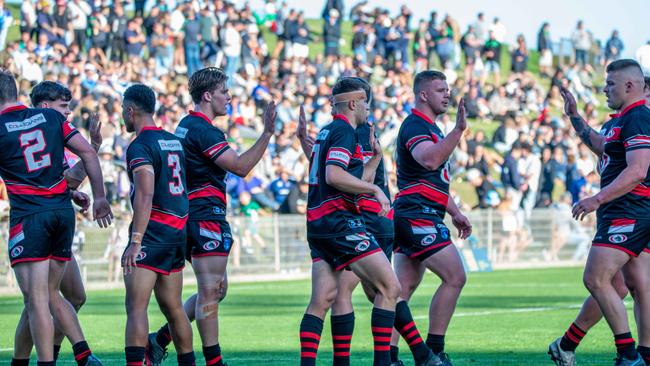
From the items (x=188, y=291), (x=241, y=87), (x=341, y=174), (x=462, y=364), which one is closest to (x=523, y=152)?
(x=241, y=87)

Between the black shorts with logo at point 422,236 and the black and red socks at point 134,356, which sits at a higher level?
the black shorts with logo at point 422,236

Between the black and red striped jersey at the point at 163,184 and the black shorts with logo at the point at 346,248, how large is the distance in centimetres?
108

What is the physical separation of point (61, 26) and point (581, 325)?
22532 millimetres

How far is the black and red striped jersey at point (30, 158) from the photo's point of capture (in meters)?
8.66

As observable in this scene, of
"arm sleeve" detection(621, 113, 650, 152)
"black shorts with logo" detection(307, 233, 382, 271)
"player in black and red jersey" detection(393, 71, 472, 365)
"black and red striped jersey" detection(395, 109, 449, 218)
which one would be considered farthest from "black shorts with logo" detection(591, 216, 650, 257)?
"black shorts with logo" detection(307, 233, 382, 271)

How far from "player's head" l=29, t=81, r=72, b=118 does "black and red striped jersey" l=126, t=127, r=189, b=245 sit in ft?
3.62

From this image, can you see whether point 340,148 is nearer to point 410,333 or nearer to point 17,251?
point 410,333

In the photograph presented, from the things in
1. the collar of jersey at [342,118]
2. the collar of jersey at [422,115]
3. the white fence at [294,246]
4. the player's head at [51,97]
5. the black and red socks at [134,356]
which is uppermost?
the player's head at [51,97]

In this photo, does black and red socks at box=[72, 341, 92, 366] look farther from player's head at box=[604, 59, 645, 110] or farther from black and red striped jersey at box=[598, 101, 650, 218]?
player's head at box=[604, 59, 645, 110]

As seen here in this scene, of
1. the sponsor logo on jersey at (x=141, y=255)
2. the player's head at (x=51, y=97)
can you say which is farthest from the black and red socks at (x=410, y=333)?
the player's head at (x=51, y=97)

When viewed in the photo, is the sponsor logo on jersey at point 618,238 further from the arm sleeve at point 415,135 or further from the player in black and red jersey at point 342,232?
the player in black and red jersey at point 342,232

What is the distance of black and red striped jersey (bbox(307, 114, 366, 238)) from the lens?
28.5 ft

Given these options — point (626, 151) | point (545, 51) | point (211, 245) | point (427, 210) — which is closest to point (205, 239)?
point (211, 245)

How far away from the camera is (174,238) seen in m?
8.74
